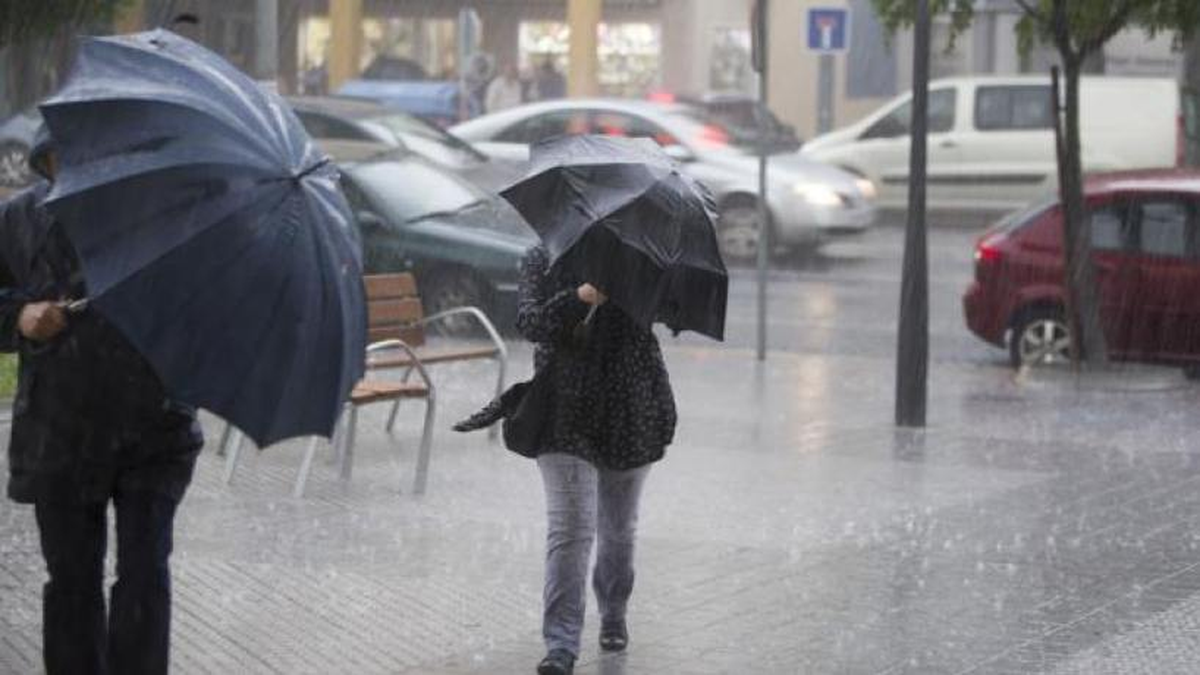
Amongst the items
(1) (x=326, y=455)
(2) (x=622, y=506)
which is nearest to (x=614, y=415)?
(2) (x=622, y=506)

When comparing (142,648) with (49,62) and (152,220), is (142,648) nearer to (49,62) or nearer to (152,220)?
(152,220)

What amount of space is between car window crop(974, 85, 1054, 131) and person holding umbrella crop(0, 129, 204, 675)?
25662 millimetres

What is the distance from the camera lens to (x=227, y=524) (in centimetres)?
1067

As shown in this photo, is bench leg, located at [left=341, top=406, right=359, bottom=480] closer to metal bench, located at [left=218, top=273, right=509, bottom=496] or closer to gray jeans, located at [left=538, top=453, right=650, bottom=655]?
metal bench, located at [left=218, top=273, right=509, bottom=496]

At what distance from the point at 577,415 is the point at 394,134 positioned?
16827 millimetres

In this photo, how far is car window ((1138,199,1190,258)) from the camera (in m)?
17.4

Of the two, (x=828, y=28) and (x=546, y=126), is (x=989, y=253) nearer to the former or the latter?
(x=828, y=28)

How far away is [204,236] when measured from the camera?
610 cm

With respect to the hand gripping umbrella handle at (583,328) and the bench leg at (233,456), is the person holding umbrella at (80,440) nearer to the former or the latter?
the hand gripping umbrella handle at (583,328)

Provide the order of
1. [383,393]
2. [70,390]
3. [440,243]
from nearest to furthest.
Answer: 1. [70,390]
2. [383,393]
3. [440,243]

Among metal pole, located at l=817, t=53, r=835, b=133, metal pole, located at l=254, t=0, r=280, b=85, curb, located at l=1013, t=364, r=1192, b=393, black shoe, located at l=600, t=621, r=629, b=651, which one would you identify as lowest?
metal pole, located at l=817, t=53, r=835, b=133

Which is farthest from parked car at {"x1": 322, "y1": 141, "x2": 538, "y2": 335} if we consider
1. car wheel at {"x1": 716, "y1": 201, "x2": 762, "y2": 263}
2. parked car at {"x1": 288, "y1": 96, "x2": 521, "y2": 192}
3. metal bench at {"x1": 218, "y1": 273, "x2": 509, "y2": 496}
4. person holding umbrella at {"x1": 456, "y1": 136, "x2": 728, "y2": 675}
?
person holding umbrella at {"x1": 456, "y1": 136, "x2": 728, "y2": 675}

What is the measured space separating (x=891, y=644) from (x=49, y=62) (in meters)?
11.7

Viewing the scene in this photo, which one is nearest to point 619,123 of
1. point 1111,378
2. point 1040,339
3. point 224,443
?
point 1040,339
